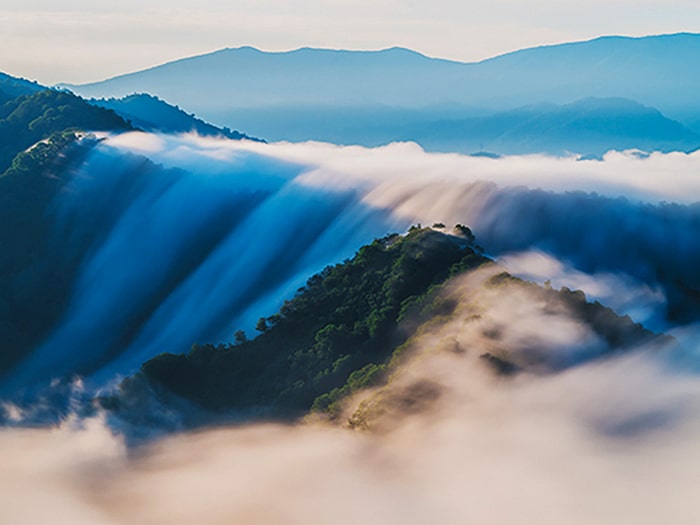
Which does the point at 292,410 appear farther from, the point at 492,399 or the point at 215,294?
the point at 215,294

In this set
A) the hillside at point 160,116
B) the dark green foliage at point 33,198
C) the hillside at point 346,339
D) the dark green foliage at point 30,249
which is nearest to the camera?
the hillside at point 346,339

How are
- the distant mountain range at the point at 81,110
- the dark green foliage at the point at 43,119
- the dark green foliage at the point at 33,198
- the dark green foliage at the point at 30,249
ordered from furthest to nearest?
the distant mountain range at the point at 81,110
the dark green foliage at the point at 43,119
the dark green foliage at the point at 33,198
the dark green foliage at the point at 30,249

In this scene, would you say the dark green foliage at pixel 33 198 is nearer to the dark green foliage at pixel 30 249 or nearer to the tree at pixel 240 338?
the dark green foliage at pixel 30 249

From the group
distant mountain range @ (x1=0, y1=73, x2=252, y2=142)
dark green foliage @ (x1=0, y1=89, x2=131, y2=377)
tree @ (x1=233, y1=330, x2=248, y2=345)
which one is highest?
distant mountain range @ (x1=0, y1=73, x2=252, y2=142)

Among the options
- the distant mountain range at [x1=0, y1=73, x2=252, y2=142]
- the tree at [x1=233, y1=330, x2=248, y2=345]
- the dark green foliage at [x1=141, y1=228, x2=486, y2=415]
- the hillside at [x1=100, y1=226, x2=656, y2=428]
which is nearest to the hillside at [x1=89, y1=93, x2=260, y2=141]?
the distant mountain range at [x1=0, y1=73, x2=252, y2=142]

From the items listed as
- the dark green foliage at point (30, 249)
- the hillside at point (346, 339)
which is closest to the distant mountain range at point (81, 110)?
the dark green foliage at point (30, 249)

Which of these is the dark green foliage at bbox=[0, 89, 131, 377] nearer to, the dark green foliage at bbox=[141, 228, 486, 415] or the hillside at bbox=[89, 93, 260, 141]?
the dark green foliage at bbox=[141, 228, 486, 415]
